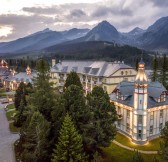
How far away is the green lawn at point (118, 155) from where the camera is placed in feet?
138

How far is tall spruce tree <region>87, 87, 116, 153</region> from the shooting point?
3875 centimetres

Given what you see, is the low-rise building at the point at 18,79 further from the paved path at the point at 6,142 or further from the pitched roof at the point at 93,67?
the paved path at the point at 6,142

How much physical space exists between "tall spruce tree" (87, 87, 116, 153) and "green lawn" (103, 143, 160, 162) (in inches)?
146

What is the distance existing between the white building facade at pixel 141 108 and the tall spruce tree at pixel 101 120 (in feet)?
23.8

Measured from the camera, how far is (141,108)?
4803 centimetres

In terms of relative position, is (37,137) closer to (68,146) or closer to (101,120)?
(68,146)

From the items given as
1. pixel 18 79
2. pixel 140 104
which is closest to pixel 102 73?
pixel 140 104

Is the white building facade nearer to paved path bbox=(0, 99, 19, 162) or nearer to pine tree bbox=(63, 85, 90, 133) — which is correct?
pine tree bbox=(63, 85, 90, 133)


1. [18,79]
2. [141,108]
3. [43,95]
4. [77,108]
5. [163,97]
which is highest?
[43,95]

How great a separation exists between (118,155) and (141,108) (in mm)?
11255

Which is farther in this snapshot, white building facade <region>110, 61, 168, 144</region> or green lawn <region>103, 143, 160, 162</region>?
white building facade <region>110, 61, 168, 144</region>

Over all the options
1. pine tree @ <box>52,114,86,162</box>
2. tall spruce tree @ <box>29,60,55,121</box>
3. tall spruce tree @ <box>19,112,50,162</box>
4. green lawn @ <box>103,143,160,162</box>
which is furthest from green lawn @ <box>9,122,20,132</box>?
pine tree @ <box>52,114,86,162</box>

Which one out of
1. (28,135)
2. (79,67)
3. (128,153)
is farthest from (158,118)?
(79,67)

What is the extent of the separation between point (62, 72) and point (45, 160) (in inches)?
2270
